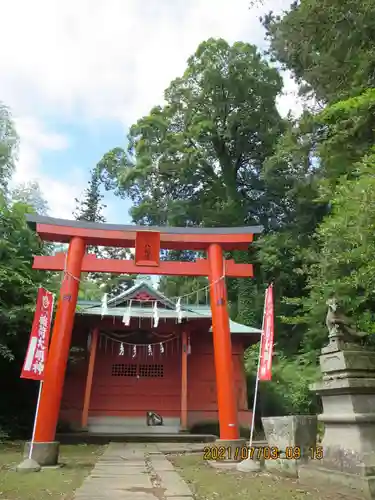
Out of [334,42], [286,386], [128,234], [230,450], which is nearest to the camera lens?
[230,450]

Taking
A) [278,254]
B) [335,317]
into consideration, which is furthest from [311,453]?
[278,254]

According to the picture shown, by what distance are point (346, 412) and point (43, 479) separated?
4.14 metres

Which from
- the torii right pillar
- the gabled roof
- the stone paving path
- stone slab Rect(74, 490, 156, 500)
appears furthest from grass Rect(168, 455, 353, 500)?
the gabled roof

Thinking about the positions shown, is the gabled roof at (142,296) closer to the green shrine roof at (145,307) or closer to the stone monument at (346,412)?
the green shrine roof at (145,307)

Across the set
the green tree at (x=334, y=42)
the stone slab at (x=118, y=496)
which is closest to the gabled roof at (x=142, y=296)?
the green tree at (x=334, y=42)

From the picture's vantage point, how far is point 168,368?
14.0 m

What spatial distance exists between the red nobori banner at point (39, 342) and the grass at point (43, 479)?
56.6 inches

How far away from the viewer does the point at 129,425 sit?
1306 cm

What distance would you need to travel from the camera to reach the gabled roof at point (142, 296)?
576 inches

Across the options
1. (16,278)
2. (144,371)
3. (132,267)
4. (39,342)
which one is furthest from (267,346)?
(144,371)

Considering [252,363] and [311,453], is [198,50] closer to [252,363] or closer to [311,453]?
[252,363]

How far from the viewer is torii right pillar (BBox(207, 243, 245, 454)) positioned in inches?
302

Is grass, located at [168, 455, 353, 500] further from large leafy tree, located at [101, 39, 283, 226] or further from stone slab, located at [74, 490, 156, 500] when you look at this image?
large leafy tree, located at [101, 39, 283, 226]

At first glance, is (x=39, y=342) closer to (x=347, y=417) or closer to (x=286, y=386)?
(x=347, y=417)
